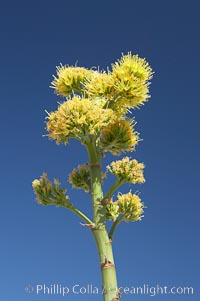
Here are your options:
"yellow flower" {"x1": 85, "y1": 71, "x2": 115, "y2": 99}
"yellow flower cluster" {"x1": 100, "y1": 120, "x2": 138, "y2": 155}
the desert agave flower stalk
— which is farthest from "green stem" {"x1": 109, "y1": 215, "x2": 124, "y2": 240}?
"yellow flower" {"x1": 85, "y1": 71, "x2": 115, "y2": 99}

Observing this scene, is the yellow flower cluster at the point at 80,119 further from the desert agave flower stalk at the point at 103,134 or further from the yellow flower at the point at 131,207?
the yellow flower at the point at 131,207

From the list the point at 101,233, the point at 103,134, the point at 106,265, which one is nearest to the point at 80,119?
the point at 103,134

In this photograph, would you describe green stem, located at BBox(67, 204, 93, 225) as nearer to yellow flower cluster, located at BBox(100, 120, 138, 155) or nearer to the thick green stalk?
the thick green stalk

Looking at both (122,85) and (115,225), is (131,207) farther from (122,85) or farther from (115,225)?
(122,85)

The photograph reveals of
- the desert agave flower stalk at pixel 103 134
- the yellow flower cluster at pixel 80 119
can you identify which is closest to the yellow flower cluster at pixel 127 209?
the desert agave flower stalk at pixel 103 134

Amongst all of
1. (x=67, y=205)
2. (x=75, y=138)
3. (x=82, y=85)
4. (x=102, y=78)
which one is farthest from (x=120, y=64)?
(x=67, y=205)

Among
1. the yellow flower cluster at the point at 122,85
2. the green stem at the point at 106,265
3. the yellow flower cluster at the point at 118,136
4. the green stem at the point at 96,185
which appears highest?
the yellow flower cluster at the point at 122,85

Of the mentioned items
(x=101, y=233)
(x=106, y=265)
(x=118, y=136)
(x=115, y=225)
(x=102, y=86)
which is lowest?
(x=106, y=265)

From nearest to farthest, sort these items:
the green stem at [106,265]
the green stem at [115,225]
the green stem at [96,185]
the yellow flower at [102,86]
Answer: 1. the green stem at [106,265]
2. the green stem at [96,185]
3. the green stem at [115,225]
4. the yellow flower at [102,86]
